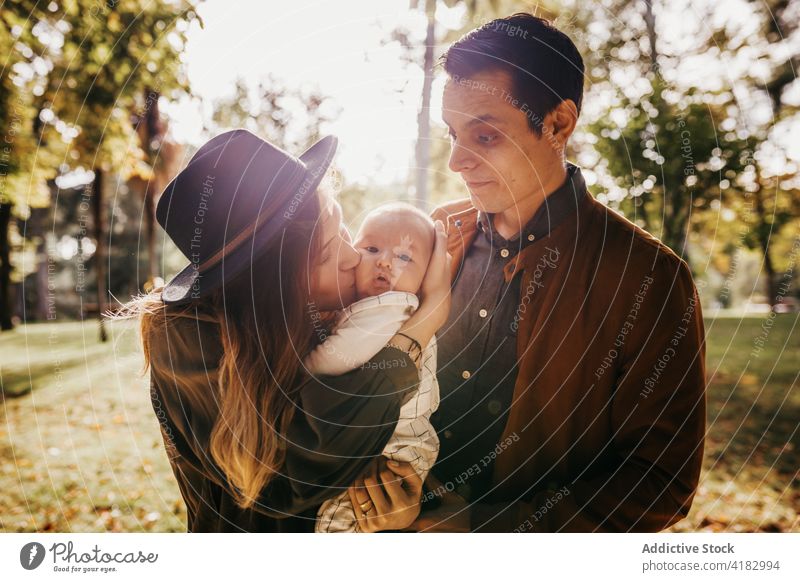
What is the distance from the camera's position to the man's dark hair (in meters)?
1.80

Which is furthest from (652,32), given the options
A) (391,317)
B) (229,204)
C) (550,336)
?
(229,204)

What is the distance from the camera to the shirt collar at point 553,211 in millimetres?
1881

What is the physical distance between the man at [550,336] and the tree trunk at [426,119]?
393 millimetres

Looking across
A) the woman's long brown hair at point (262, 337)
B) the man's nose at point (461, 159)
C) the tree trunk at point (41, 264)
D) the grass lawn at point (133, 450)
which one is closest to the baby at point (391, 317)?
the woman's long brown hair at point (262, 337)

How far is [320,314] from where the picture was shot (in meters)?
1.80

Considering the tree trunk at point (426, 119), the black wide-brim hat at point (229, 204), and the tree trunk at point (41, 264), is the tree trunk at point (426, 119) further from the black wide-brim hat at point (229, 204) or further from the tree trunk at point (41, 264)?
the tree trunk at point (41, 264)

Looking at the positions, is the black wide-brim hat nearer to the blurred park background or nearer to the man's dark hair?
the blurred park background

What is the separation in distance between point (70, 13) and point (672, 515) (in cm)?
392

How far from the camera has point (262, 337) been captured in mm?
1714

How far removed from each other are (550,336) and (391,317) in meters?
0.58

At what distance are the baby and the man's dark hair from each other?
54 cm

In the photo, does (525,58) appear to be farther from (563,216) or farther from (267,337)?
(267,337)

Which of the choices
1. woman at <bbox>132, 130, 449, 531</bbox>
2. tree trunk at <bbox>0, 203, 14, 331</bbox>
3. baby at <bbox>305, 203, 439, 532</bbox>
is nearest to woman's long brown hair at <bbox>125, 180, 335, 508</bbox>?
woman at <bbox>132, 130, 449, 531</bbox>
